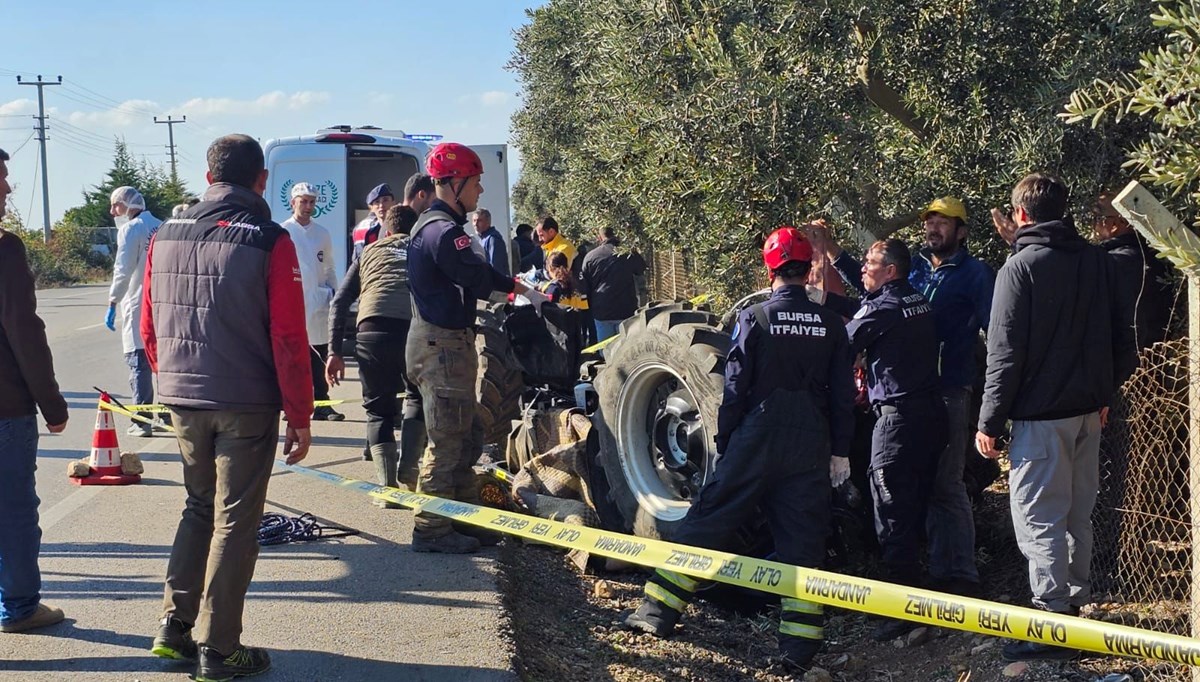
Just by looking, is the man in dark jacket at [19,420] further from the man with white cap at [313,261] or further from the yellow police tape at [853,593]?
the man with white cap at [313,261]

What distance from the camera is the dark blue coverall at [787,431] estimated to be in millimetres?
5254

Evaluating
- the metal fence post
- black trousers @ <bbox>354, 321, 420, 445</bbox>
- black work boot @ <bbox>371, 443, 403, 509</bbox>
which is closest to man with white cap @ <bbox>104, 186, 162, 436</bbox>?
black trousers @ <bbox>354, 321, 420, 445</bbox>

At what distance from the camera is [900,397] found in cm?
577

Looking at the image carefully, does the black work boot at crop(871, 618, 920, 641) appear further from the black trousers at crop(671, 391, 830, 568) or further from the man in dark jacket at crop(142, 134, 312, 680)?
the man in dark jacket at crop(142, 134, 312, 680)

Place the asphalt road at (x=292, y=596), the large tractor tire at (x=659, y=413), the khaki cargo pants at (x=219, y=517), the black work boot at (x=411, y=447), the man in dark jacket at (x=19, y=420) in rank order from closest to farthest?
1. the khaki cargo pants at (x=219, y=517)
2. the asphalt road at (x=292, y=596)
3. the man in dark jacket at (x=19, y=420)
4. the large tractor tire at (x=659, y=413)
5. the black work boot at (x=411, y=447)

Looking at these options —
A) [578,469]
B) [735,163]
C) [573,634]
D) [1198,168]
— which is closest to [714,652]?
[573,634]

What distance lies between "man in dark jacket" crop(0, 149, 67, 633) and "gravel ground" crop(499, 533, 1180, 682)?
211cm

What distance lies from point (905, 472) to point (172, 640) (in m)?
3.48

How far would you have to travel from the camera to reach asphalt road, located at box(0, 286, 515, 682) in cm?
473

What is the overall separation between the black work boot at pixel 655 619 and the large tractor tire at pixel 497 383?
2.98 meters

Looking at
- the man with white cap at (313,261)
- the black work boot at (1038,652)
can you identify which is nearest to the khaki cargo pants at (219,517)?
the black work boot at (1038,652)

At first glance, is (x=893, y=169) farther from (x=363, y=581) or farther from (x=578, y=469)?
(x=363, y=581)

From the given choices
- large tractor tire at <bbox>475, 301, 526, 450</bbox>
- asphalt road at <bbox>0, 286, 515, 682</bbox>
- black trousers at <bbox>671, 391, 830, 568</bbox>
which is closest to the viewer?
asphalt road at <bbox>0, 286, 515, 682</bbox>

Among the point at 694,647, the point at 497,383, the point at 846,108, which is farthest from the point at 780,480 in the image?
the point at 497,383
